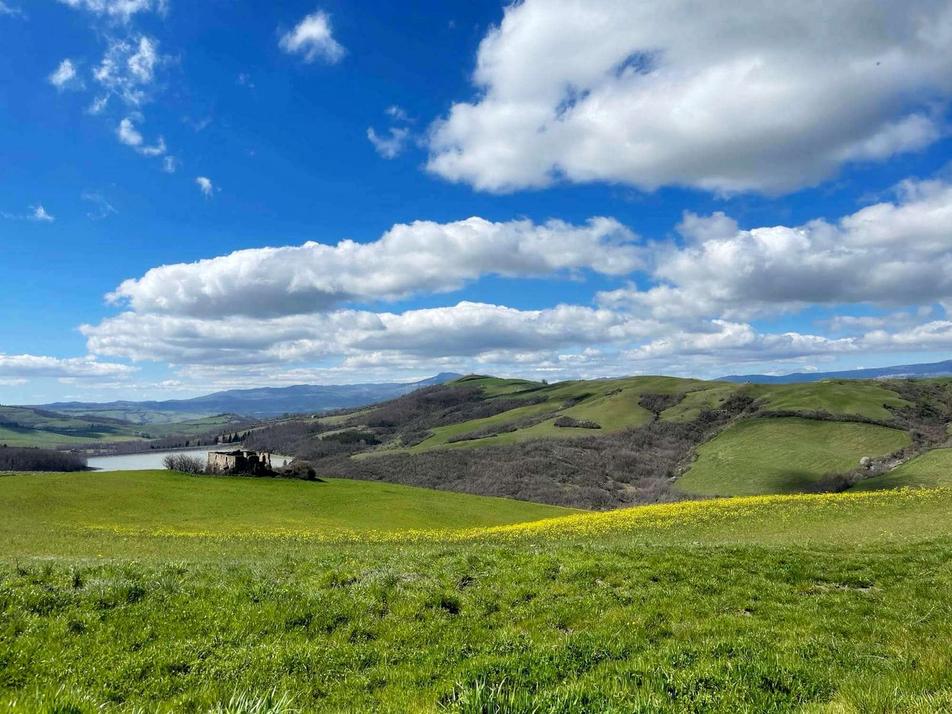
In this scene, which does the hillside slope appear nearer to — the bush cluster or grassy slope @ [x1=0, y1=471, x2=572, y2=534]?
grassy slope @ [x1=0, y1=471, x2=572, y2=534]

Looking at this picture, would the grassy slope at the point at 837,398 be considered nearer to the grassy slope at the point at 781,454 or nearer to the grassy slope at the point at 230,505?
the grassy slope at the point at 781,454

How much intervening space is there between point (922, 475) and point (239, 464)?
303 feet

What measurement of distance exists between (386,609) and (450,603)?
1631 mm

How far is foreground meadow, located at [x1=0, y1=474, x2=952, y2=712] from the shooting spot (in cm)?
801

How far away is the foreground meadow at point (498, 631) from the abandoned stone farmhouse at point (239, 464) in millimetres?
65303

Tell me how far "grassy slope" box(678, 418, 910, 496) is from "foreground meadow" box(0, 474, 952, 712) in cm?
9784

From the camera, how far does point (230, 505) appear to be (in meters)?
59.4

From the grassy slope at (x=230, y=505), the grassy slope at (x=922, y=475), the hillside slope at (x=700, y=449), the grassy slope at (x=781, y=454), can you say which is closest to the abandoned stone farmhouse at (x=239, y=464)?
the grassy slope at (x=230, y=505)

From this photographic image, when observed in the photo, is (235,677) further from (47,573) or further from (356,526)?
(356,526)

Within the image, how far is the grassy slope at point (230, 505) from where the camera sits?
47781 millimetres

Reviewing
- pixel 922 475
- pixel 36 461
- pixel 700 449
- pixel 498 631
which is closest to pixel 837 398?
pixel 700 449

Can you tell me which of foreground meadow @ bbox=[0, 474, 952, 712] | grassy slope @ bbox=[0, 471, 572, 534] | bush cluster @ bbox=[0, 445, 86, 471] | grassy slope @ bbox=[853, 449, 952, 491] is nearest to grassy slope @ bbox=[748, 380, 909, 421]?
grassy slope @ bbox=[853, 449, 952, 491]

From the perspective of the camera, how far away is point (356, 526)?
5319 cm

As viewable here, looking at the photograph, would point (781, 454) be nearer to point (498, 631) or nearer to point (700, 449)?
point (700, 449)
